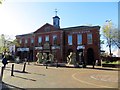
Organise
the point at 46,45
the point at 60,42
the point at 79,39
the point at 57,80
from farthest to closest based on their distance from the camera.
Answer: the point at 46,45
the point at 60,42
the point at 79,39
the point at 57,80

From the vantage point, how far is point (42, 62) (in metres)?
41.4

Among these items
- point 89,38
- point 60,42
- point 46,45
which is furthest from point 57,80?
point 46,45

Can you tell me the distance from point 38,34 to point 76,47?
1197cm

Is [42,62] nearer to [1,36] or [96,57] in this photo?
[96,57]

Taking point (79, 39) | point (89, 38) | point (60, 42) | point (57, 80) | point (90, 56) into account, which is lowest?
point (57, 80)

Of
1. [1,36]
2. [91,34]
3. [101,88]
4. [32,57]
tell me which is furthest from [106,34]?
[101,88]

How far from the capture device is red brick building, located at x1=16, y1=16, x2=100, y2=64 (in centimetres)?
4306

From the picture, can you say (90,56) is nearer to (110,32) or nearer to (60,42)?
(60,42)

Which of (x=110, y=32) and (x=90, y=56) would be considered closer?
(x=90, y=56)

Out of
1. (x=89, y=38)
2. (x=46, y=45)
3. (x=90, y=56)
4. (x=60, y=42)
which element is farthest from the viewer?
(x=46, y=45)

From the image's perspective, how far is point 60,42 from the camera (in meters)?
47.3

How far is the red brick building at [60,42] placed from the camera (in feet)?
→ 141

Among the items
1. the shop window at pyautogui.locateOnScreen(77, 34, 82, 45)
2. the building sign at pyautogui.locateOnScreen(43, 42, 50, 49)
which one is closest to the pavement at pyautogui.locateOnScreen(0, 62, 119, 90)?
the shop window at pyautogui.locateOnScreen(77, 34, 82, 45)

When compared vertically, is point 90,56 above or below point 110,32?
below
